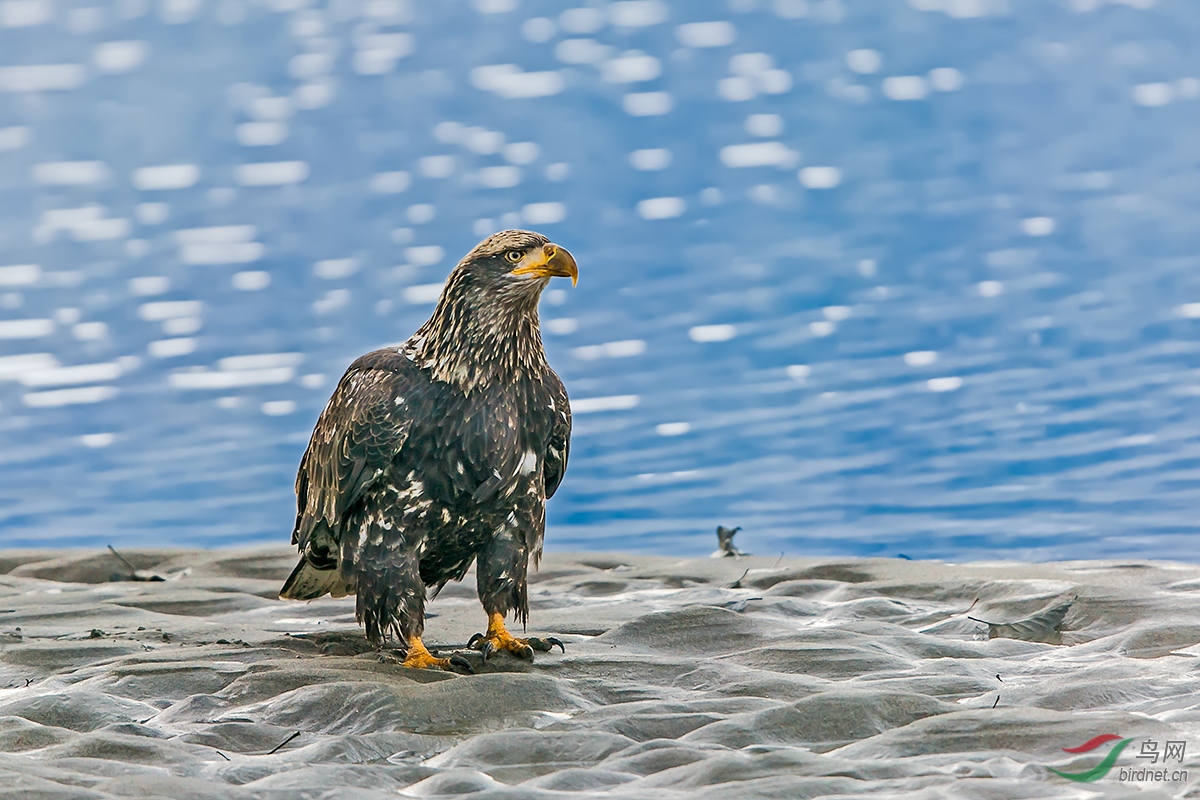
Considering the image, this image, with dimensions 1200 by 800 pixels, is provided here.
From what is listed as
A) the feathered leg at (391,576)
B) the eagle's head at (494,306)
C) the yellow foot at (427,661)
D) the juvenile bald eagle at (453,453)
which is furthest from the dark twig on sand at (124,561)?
the eagle's head at (494,306)

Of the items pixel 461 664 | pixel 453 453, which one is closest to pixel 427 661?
pixel 461 664

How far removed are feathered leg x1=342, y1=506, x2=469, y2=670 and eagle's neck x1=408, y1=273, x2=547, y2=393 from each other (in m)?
0.59

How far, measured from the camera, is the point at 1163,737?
3.79 metres

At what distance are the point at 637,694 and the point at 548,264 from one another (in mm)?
1631

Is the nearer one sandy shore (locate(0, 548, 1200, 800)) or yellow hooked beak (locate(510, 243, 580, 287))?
sandy shore (locate(0, 548, 1200, 800))

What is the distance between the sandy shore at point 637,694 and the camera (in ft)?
11.9

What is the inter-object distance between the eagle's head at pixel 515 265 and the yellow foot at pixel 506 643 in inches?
48.8

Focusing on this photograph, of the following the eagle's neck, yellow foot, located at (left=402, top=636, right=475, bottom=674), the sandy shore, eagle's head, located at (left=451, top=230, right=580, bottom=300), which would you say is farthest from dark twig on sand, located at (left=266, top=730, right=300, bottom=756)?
eagle's head, located at (left=451, top=230, right=580, bottom=300)

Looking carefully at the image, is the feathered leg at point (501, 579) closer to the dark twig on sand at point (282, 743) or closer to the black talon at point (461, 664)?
the black talon at point (461, 664)

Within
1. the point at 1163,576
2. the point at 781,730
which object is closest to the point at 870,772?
the point at 781,730

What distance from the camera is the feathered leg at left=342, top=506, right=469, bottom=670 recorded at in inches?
204

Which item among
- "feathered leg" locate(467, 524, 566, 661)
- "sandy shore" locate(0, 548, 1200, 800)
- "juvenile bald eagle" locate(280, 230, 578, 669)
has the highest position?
"juvenile bald eagle" locate(280, 230, 578, 669)

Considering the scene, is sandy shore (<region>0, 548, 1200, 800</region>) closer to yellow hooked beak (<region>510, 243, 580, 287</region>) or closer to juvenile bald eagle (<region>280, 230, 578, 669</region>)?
juvenile bald eagle (<region>280, 230, 578, 669</region>)

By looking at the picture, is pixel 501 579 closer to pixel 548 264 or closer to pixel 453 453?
pixel 453 453
